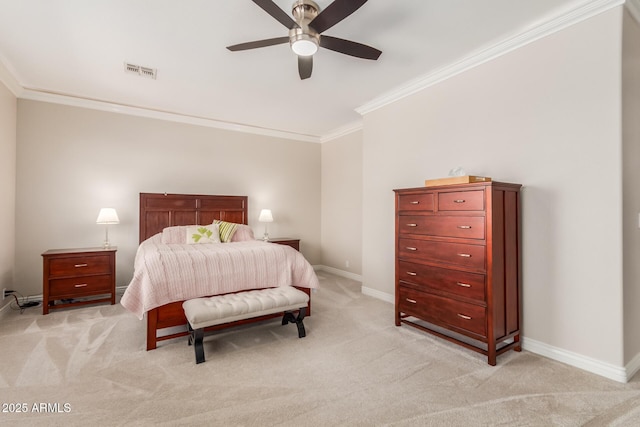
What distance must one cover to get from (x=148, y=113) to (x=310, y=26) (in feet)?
12.0

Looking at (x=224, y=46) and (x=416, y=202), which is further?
(x=416, y=202)

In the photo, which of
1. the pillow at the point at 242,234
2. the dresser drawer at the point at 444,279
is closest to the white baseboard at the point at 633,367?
the dresser drawer at the point at 444,279

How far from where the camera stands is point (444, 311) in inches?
110

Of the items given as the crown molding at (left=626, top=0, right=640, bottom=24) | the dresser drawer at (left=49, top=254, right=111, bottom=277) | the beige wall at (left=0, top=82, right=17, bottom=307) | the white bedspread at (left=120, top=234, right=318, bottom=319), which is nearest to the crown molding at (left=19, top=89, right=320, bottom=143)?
the beige wall at (left=0, top=82, right=17, bottom=307)

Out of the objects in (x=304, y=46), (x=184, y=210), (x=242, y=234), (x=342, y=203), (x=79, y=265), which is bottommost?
(x=79, y=265)

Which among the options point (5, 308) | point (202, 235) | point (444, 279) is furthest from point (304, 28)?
point (5, 308)

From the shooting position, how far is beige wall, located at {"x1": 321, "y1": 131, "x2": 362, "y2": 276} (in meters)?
5.43

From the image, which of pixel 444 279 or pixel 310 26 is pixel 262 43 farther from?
pixel 444 279

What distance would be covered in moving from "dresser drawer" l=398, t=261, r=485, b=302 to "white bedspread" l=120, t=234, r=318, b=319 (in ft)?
3.49

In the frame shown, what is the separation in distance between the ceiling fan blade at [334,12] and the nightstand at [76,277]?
3764 millimetres

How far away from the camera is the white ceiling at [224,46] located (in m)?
A: 2.41

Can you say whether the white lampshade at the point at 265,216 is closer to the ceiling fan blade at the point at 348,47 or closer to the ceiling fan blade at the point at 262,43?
the ceiling fan blade at the point at 262,43

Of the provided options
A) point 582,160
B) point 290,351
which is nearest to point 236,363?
point 290,351

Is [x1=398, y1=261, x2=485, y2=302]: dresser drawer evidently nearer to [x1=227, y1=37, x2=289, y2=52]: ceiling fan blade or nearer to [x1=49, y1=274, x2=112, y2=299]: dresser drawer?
[x1=227, y1=37, x2=289, y2=52]: ceiling fan blade
